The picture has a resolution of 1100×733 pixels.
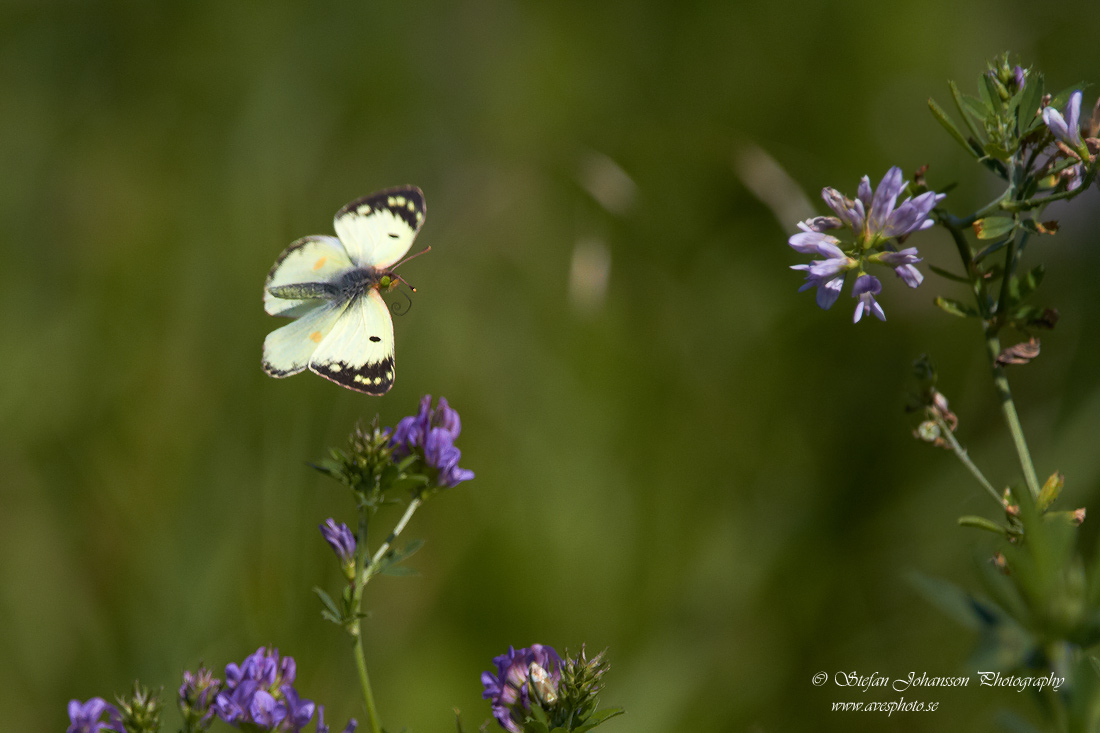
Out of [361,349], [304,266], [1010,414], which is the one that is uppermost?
[304,266]

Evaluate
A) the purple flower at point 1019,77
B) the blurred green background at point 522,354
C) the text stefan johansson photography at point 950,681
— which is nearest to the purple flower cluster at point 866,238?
the purple flower at point 1019,77

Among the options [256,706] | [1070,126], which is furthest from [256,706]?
[1070,126]

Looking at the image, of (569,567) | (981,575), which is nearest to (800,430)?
(569,567)

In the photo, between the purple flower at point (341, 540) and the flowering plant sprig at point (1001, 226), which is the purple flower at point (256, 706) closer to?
the purple flower at point (341, 540)

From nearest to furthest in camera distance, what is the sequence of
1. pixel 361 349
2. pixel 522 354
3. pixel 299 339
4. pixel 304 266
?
pixel 361 349
pixel 299 339
pixel 304 266
pixel 522 354

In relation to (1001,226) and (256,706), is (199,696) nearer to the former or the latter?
(256,706)

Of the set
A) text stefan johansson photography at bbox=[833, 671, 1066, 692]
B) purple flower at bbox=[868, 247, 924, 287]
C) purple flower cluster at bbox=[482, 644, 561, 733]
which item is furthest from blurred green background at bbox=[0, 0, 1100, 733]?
purple flower at bbox=[868, 247, 924, 287]
